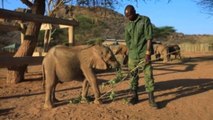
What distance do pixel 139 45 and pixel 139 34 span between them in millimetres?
219

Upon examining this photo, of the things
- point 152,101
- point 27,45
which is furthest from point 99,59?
point 27,45

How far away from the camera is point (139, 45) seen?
26.4ft

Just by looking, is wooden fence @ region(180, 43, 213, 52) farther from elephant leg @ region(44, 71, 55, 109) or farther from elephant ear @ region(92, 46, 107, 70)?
elephant leg @ region(44, 71, 55, 109)

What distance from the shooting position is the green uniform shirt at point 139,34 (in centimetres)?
790

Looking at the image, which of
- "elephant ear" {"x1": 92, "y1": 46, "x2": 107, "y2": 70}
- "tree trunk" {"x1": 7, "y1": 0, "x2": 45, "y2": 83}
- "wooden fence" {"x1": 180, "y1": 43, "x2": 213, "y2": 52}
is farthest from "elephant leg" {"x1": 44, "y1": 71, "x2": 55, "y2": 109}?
"wooden fence" {"x1": 180, "y1": 43, "x2": 213, "y2": 52}

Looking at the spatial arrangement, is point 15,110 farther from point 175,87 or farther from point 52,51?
point 175,87

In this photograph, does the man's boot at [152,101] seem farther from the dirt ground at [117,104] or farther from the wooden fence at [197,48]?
the wooden fence at [197,48]

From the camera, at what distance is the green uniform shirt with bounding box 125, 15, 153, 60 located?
7904mm

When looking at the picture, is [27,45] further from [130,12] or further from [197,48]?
[197,48]

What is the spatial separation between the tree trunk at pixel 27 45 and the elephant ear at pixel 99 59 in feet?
12.9

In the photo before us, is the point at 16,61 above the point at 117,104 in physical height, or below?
above

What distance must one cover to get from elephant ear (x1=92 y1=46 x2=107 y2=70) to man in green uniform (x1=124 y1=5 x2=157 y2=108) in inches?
27.5

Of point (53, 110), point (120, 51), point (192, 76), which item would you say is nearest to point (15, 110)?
point (53, 110)

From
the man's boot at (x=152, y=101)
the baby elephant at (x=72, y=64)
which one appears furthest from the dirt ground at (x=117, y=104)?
the baby elephant at (x=72, y=64)
